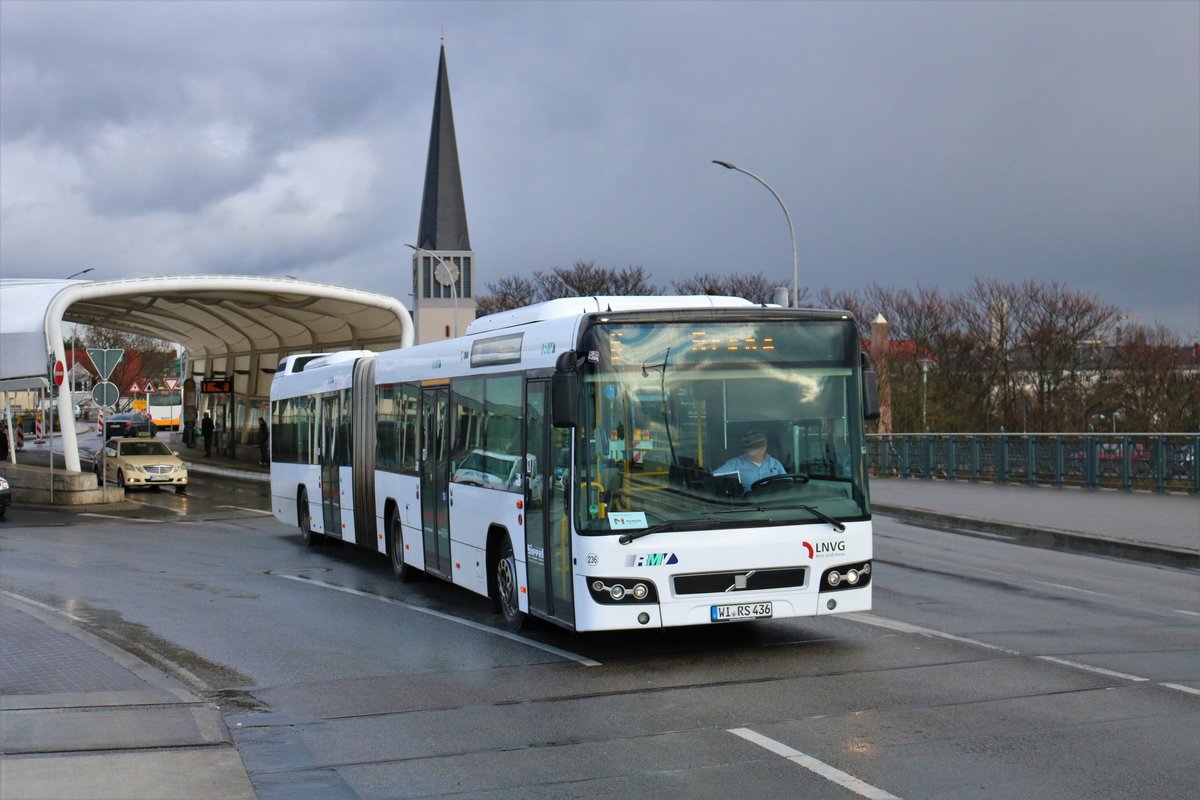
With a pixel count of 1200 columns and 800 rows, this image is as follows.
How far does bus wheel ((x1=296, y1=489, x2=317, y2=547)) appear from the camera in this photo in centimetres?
1986

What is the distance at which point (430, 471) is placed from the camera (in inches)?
530

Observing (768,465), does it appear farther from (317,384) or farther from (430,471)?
(317,384)

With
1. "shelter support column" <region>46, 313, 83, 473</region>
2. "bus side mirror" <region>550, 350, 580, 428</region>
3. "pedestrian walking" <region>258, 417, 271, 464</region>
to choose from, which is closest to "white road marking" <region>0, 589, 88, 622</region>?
"bus side mirror" <region>550, 350, 580, 428</region>

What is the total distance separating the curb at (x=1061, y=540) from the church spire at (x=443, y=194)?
238 feet

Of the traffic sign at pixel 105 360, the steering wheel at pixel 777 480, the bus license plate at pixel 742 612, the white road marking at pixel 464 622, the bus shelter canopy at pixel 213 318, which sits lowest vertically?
the white road marking at pixel 464 622

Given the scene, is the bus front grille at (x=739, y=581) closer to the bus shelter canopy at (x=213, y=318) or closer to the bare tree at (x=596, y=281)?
the bus shelter canopy at (x=213, y=318)

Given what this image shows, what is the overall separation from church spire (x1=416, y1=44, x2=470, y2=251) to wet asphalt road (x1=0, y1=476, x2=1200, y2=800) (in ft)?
264

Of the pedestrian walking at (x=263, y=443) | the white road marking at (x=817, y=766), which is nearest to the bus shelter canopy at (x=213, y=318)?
the pedestrian walking at (x=263, y=443)

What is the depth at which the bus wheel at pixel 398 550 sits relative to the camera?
591 inches

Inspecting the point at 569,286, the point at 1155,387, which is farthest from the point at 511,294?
the point at 1155,387

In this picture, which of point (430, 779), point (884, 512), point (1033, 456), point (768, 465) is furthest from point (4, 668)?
point (1033, 456)

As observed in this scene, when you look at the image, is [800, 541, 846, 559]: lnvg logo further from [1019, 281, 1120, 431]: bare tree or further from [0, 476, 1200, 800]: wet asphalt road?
[1019, 281, 1120, 431]: bare tree

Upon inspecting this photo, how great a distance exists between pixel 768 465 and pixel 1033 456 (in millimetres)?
22637

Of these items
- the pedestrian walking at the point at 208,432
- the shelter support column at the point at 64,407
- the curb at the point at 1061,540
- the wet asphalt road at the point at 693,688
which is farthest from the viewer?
the pedestrian walking at the point at 208,432
